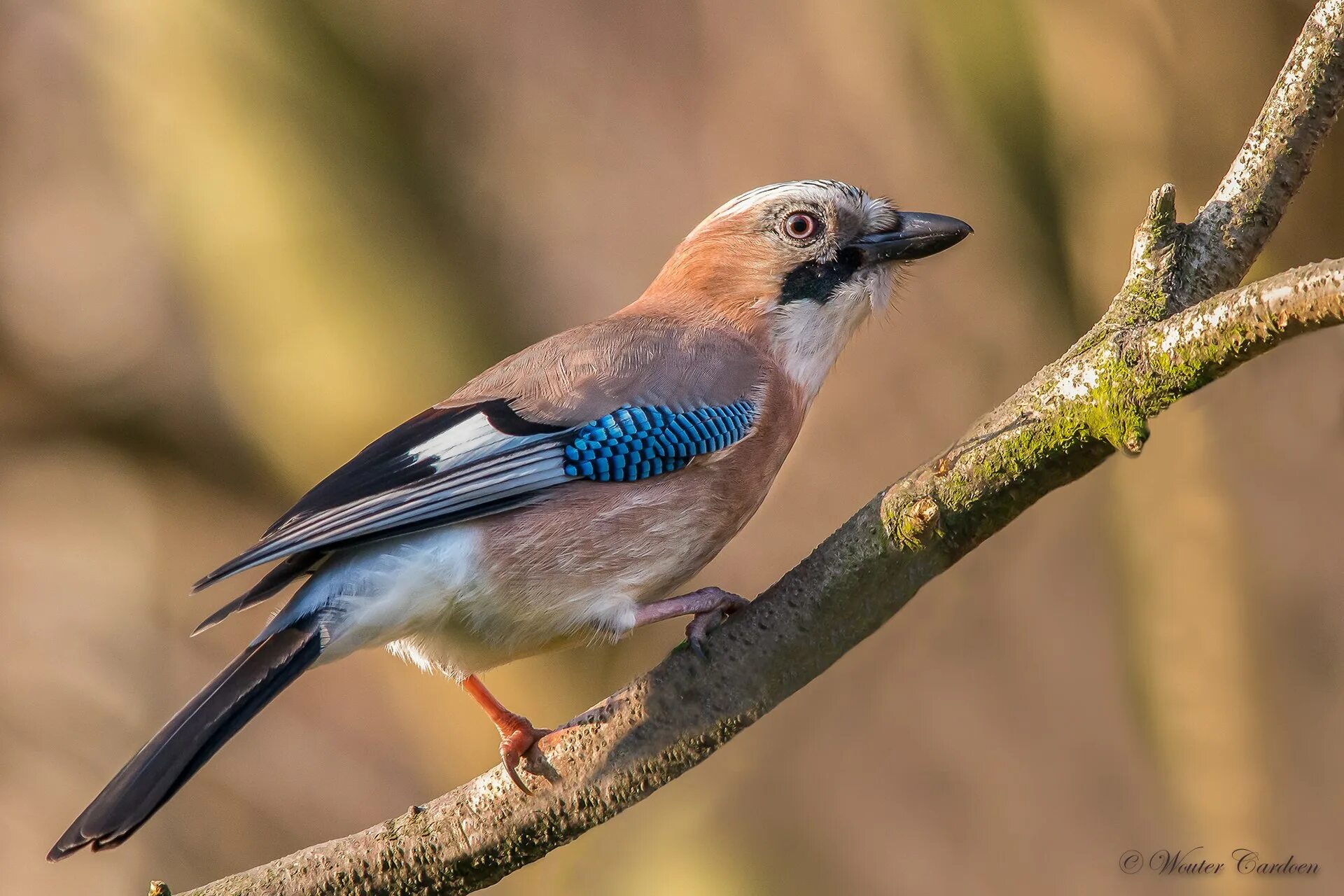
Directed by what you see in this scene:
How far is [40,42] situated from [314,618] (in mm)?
6759

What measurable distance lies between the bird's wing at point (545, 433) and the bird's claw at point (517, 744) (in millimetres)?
601

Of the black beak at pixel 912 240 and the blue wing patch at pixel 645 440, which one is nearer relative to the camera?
the blue wing patch at pixel 645 440

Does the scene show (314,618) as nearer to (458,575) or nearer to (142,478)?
(458,575)

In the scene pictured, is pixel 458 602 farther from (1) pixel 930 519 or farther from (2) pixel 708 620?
(1) pixel 930 519

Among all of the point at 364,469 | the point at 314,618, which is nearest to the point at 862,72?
the point at 364,469

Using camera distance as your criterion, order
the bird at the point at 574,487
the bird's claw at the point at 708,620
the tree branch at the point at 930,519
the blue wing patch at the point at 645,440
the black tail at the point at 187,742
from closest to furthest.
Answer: the tree branch at the point at 930,519
the black tail at the point at 187,742
the bird's claw at the point at 708,620
the bird at the point at 574,487
the blue wing patch at the point at 645,440

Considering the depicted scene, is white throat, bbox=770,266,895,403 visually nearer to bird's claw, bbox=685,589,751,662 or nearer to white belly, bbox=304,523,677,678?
white belly, bbox=304,523,677,678

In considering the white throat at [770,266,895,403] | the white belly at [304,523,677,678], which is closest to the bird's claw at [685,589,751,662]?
the white belly at [304,523,677,678]

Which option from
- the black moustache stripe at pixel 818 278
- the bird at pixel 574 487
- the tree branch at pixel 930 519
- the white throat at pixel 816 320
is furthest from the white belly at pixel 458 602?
the black moustache stripe at pixel 818 278

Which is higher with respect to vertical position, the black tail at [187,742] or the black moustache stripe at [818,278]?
the black moustache stripe at [818,278]

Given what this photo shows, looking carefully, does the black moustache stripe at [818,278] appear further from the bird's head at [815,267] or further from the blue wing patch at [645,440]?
the blue wing patch at [645,440]

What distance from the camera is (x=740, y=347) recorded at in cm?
436

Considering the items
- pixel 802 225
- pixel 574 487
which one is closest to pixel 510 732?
pixel 574 487

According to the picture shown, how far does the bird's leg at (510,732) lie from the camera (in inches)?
131
